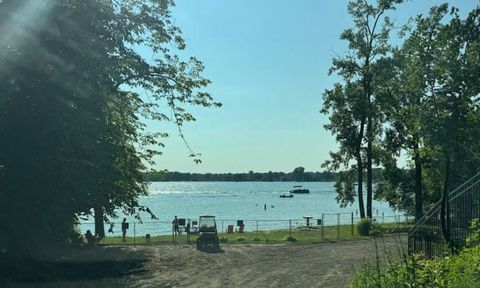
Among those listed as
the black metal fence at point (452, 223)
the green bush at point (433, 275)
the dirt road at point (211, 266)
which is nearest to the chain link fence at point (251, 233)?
the dirt road at point (211, 266)

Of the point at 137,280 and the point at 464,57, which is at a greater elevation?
the point at 464,57

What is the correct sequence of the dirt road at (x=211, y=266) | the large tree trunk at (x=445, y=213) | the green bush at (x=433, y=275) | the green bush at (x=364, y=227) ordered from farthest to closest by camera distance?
the green bush at (x=364, y=227)
the dirt road at (x=211, y=266)
the large tree trunk at (x=445, y=213)
the green bush at (x=433, y=275)

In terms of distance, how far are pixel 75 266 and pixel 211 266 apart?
4.51 metres

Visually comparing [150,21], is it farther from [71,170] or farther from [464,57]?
[464,57]

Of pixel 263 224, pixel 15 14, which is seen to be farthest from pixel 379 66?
pixel 15 14

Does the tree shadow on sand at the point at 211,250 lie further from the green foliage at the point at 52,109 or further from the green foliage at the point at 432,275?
the green foliage at the point at 432,275

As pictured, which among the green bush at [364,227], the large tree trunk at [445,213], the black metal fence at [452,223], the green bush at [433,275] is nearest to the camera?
the green bush at [433,275]

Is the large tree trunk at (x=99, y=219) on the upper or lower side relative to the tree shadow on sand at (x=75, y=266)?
upper

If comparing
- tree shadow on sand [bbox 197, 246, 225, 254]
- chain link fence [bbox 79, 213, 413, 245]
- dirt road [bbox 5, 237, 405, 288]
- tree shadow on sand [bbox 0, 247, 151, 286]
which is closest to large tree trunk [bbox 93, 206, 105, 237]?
chain link fence [bbox 79, 213, 413, 245]

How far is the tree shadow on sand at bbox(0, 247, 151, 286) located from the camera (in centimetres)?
1642

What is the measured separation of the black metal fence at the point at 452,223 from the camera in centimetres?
1316

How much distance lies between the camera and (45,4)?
1639 cm

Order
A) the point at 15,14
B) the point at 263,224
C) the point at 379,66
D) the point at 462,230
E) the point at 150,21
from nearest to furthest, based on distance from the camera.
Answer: the point at 462,230
the point at 15,14
the point at 150,21
the point at 379,66
the point at 263,224

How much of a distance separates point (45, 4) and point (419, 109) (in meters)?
10.6
